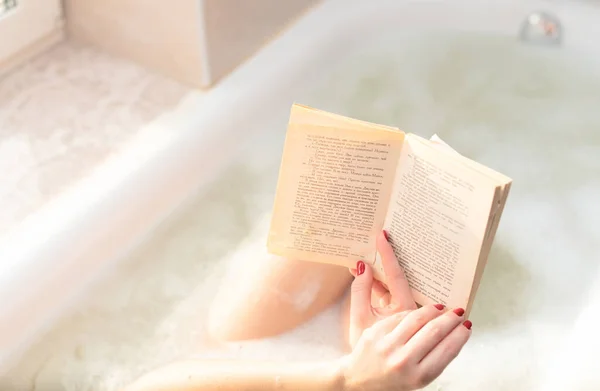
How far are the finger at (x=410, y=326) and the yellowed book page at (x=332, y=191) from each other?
0.09 m

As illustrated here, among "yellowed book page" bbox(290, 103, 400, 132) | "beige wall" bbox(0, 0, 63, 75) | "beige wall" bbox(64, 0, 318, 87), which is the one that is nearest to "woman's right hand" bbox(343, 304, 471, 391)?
"yellowed book page" bbox(290, 103, 400, 132)

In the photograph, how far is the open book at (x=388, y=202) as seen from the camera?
0.67m

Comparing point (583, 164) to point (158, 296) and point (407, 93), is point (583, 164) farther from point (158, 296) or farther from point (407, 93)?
point (158, 296)

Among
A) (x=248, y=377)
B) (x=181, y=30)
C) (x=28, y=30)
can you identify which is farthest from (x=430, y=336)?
(x=28, y=30)

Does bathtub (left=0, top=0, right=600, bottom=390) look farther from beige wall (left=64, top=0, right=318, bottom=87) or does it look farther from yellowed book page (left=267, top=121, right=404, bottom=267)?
yellowed book page (left=267, top=121, right=404, bottom=267)

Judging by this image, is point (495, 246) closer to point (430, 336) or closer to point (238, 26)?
point (430, 336)

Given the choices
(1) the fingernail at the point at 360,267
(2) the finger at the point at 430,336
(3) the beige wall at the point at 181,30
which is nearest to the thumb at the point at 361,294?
(1) the fingernail at the point at 360,267

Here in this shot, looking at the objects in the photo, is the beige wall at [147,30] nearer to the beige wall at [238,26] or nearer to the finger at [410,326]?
the beige wall at [238,26]

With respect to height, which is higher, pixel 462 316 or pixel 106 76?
pixel 462 316

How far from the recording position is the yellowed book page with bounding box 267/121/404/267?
2.34 ft

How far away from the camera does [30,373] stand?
0.91 meters

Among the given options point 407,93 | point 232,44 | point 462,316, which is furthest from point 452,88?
point 462,316

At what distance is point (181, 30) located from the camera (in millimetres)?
1184

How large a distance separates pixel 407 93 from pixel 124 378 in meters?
0.79
